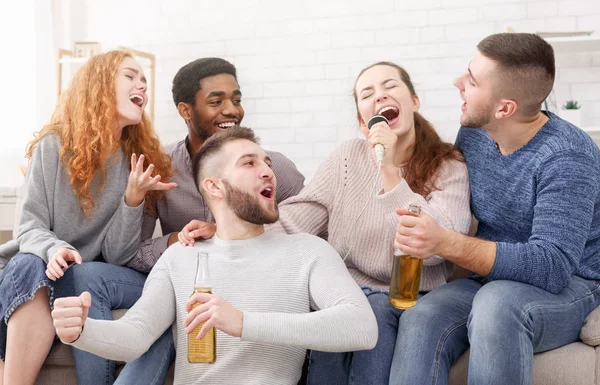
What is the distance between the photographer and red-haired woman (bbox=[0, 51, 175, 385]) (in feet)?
6.48

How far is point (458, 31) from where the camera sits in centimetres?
422

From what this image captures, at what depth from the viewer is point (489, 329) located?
1.68 meters

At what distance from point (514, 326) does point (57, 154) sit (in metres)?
1.53

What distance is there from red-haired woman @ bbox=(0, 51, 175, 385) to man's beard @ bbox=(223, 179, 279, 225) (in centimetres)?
34

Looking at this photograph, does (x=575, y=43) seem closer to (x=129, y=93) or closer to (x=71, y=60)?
(x=129, y=93)

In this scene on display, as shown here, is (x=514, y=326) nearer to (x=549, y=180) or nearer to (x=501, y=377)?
(x=501, y=377)

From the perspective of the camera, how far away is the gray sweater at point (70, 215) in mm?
2230

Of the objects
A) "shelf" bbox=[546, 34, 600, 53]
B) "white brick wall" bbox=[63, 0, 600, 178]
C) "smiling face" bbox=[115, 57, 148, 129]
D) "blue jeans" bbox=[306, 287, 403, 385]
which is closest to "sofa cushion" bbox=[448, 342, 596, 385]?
"blue jeans" bbox=[306, 287, 403, 385]

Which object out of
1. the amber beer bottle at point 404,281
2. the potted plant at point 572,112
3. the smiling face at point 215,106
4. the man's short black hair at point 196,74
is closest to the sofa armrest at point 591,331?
the amber beer bottle at point 404,281

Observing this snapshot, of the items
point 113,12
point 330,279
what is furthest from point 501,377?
point 113,12

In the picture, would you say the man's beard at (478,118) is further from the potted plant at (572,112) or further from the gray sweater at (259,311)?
the potted plant at (572,112)

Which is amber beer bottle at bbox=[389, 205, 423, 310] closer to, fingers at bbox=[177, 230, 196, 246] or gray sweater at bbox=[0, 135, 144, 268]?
fingers at bbox=[177, 230, 196, 246]

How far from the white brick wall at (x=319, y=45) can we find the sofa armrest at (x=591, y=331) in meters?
2.43

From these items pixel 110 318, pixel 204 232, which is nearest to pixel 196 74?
pixel 204 232
